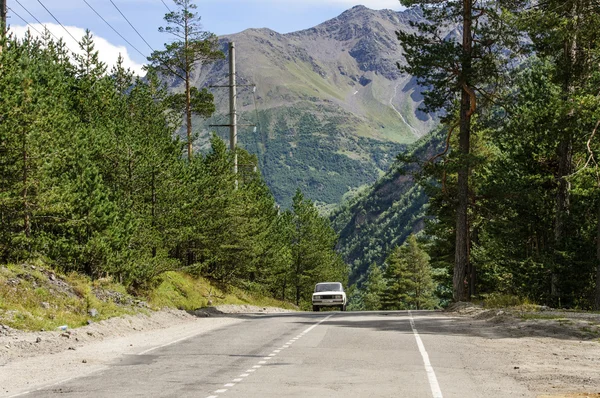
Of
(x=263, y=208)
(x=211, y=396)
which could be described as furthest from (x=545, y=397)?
(x=263, y=208)

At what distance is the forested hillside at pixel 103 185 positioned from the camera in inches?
1009

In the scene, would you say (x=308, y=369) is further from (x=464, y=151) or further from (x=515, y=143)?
(x=515, y=143)

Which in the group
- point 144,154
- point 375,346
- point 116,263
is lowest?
point 375,346

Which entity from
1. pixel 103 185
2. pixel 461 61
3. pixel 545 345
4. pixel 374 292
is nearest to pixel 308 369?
pixel 545 345

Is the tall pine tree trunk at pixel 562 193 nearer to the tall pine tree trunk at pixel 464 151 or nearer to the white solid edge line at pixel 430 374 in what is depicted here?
the tall pine tree trunk at pixel 464 151

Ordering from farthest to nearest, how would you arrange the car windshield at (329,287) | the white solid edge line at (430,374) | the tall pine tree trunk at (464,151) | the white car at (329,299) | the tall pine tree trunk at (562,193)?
the car windshield at (329,287) → the white car at (329,299) → the tall pine tree trunk at (464,151) → the tall pine tree trunk at (562,193) → the white solid edge line at (430,374)

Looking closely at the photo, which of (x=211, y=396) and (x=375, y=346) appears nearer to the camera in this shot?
(x=211, y=396)

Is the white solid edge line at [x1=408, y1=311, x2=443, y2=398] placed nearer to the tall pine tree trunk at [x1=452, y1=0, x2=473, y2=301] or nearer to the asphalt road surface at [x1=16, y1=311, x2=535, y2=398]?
the asphalt road surface at [x1=16, y1=311, x2=535, y2=398]

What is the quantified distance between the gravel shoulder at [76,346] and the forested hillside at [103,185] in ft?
13.5

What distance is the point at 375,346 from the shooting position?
1844 cm

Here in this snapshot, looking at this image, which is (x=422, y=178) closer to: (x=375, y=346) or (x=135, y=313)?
(x=135, y=313)

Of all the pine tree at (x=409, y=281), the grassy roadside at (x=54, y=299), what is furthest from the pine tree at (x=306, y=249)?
the grassy roadside at (x=54, y=299)

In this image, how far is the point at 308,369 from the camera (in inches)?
551

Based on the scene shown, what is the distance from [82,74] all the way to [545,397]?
1736 inches
